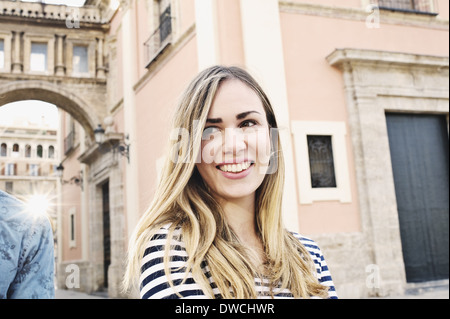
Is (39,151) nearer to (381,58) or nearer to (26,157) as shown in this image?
(26,157)

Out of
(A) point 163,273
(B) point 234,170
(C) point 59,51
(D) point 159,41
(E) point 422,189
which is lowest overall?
(A) point 163,273

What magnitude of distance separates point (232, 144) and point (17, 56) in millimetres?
1417

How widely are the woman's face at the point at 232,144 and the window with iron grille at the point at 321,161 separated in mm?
3419

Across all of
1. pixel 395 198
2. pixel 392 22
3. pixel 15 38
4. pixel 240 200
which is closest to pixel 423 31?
pixel 392 22

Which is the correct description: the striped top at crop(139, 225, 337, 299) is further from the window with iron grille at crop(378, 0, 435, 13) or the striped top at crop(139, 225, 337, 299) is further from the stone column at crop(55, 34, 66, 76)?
the window with iron grille at crop(378, 0, 435, 13)

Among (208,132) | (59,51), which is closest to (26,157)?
(208,132)

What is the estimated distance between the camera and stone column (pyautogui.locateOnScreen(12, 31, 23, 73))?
1.71 m

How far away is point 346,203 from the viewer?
4.26 metres

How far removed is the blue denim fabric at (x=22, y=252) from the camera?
0.67 m

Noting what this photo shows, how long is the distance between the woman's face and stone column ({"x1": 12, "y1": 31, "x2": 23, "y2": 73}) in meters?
1.23

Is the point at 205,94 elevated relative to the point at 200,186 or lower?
elevated

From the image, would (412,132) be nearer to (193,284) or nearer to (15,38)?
(15,38)

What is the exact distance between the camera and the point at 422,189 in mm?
4758

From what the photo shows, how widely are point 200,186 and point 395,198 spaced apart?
161 inches
